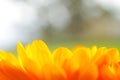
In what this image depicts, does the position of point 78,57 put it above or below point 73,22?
below

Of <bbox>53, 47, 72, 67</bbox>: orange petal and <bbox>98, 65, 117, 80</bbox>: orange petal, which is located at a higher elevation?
<bbox>53, 47, 72, 67</bbox>: orange petal

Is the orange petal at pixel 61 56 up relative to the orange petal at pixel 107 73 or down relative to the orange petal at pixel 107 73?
up

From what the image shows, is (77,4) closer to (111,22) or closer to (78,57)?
(111,22)

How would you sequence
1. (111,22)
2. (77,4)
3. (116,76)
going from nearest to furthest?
(116,76) < (77,4) < (111,22)

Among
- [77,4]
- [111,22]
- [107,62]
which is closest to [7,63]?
[107,62]

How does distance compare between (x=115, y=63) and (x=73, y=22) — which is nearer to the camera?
(x=115, y=63)

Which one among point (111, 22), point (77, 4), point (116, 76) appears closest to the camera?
point (116, 76)

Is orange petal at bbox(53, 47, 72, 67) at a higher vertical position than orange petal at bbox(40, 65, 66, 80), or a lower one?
A: higher

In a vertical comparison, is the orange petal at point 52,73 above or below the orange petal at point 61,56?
below
